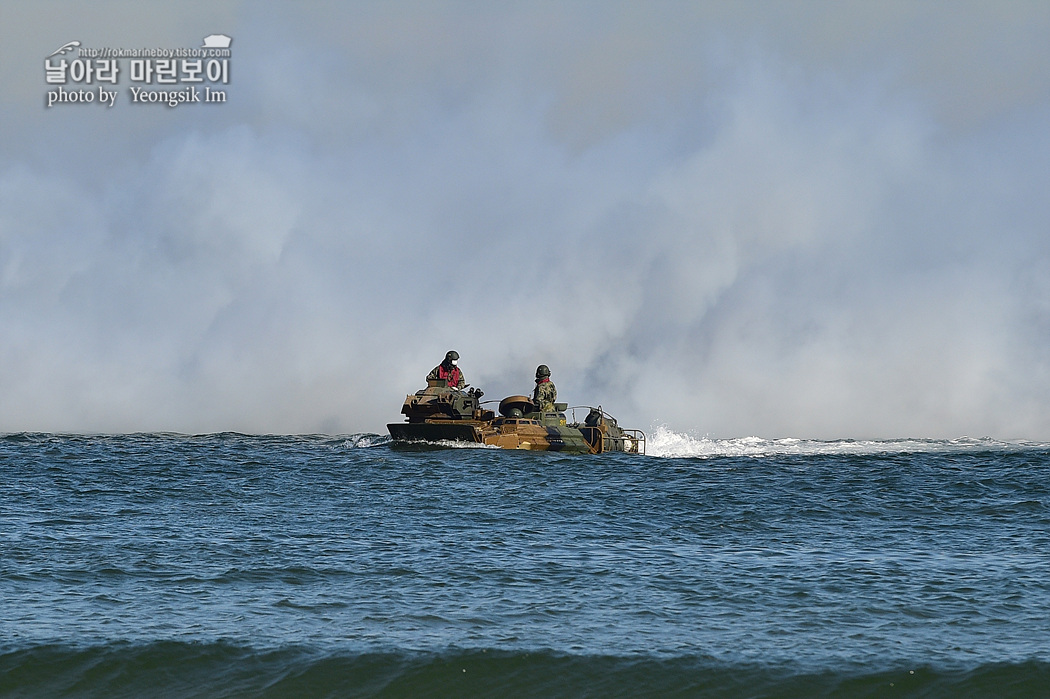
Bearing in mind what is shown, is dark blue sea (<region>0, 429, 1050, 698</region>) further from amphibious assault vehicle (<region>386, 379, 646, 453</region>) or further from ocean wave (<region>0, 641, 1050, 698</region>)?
amphibious assault vehicle (<region>386, 379, 646, 453</region>)

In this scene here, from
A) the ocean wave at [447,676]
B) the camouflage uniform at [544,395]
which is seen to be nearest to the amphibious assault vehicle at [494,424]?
the camouflage uniform at [544,395]

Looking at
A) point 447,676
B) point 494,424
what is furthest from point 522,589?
point 494,424

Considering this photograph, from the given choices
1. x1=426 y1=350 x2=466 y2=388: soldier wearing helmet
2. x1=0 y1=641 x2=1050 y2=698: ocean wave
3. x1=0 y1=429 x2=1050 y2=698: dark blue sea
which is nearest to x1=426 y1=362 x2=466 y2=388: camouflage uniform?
x1=426 y1=350 x2=466 y2=388: soldier wearing helmet

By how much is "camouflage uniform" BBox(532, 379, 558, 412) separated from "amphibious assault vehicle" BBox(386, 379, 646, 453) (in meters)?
0.22

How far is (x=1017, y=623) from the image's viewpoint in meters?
14.1

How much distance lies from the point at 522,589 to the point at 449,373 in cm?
2966

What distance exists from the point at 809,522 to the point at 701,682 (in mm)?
12555

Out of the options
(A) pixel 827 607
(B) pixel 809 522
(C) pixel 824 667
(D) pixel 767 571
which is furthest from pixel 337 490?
(C) pixel 824 667

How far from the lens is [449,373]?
45.5m

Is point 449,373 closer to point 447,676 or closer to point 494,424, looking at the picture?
point 494,424

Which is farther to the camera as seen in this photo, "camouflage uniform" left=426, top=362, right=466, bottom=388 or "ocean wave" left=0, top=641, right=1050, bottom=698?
"camouflage uniform" left=426, top=362, right=466, bottom=388

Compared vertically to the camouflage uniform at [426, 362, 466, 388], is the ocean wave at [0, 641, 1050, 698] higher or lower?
lower

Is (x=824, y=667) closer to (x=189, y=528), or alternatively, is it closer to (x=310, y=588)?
(x=310, y=588)

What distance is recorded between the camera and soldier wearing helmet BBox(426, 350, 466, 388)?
45250mm
